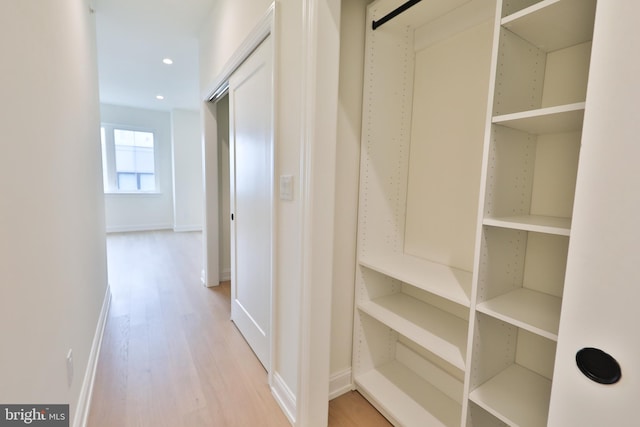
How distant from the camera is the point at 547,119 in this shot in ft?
3.13

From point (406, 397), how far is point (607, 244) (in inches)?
54.5

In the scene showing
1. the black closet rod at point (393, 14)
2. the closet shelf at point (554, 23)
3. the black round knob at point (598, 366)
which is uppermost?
the black closet rod at point (393, 14)

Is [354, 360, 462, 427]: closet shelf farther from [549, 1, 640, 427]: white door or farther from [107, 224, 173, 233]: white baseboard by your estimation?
[107, 224, 173, 233]: white baseboard

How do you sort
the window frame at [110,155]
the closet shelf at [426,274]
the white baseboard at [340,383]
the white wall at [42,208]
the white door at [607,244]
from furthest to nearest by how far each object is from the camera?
the window frame at [110,155], the white baseboard at [340,383], the closet shelf at [426,274], the white wall at [42,208], the white door at [607,244]

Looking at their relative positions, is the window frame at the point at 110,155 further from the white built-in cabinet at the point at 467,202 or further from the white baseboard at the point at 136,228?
the white built-in cabinet at the point at 467,202

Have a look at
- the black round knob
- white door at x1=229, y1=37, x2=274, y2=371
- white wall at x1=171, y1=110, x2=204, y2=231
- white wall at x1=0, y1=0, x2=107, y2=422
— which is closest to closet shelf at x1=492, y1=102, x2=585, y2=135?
the black round knob

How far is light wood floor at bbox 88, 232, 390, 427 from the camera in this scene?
1591mm

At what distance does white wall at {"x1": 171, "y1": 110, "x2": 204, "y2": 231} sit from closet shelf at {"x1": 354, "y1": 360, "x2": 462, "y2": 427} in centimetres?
571

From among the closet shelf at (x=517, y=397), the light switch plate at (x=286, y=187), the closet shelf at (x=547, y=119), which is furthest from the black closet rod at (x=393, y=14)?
the closet shelf at (x=517, y=397)

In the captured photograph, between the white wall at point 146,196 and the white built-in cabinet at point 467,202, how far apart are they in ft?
22.0

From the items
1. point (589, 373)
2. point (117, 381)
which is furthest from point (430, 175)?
point (117, 381)

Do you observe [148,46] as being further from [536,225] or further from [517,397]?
[517,397]

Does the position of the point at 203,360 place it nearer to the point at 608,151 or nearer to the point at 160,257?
the point at 608,151

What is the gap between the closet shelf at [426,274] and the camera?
1270 millimetres
